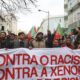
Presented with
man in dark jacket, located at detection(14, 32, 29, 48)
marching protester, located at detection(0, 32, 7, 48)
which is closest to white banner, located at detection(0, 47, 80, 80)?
man in dark jacket, located at detection(14, 32, 29, 48)

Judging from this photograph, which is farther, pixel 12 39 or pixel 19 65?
pixel 12 39

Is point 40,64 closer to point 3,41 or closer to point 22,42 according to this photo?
point 22,42

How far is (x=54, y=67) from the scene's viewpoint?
1027cm

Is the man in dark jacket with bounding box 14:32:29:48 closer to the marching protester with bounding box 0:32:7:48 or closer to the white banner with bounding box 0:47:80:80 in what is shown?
the marching protester with bounding box 0:32:7:48

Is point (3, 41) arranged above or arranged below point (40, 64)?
above

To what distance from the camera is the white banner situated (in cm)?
987

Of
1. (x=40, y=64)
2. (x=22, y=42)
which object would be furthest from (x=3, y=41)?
(x=40, y=64)

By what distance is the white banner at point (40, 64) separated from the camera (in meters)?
9.87

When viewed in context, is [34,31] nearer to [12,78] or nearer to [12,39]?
[12,39]

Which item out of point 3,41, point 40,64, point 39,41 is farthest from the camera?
point 39,41

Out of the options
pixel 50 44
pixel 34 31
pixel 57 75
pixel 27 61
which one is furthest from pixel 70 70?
pixel 34 31

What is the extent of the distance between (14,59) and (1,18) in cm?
1308

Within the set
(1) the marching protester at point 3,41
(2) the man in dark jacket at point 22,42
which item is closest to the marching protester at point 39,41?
(2) the man in dark jacket at point 22,42

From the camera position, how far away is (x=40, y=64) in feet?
33.3
